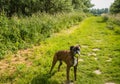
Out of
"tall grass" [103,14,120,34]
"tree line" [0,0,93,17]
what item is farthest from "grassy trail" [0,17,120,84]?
"tree line" [0,0,93,17]

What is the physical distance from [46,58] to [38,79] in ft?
5.85

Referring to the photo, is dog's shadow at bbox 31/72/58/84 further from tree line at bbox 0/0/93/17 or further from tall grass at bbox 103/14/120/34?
tree line at bbox 0/0/93/17

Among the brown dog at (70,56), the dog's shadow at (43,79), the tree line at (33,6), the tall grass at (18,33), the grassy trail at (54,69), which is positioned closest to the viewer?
the brown dog at (70,56)

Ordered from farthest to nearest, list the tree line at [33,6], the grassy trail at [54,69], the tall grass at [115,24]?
the tree line at [33,6] < the tall grass at [115,24] < the grassy trail at [54,69]

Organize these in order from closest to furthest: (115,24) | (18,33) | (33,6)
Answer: (18,33)
(115,24)
(33,6)

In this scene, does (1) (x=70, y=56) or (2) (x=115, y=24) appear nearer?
(1) (x=70, y=56)

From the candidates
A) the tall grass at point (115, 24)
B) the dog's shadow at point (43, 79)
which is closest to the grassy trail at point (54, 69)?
the dog's shadow at point (43, 79)

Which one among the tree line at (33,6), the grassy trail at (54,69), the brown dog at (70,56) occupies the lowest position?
the grassy trail at (54,69)

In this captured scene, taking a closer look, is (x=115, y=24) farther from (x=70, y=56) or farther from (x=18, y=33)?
(x=70, y=56)

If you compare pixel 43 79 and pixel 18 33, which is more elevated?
pixel 18 33

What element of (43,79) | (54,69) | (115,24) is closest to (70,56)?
(43,79)

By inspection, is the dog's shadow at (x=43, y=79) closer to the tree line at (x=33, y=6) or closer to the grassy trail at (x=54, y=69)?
the grassy trail at (x=54, y=69)

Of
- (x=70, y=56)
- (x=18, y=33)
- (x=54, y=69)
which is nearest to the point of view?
(x=70, y=56)

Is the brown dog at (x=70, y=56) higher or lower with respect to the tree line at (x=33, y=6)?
lower
